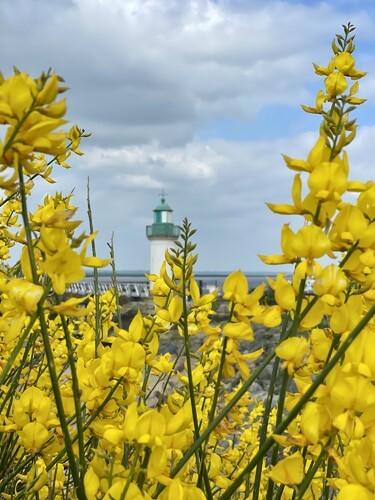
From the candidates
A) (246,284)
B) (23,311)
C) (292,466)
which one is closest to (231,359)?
(246,284)

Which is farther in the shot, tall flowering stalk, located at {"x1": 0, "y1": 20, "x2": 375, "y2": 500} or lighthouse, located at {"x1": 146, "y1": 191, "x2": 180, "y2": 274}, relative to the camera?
lighthouse, located at {"x1": 146, "y1": 191, "x2": 180, "y2": 274}

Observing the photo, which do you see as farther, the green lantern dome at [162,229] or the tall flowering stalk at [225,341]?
the green lantern dome at [162,229]

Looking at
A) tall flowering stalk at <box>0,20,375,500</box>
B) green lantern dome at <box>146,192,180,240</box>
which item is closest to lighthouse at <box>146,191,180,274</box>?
green lantern dome at <box>146,192,180,240</box>

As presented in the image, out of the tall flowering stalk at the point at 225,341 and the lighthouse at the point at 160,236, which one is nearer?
the tall flowering stalk at the point at 225,341

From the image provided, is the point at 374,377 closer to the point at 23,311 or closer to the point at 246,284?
the point at 246,284

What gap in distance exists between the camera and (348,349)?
77 cm

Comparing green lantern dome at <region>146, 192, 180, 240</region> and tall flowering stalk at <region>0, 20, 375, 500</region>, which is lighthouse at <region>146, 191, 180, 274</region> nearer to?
green lantern dome at <region>146, 192, 180, 240</region>

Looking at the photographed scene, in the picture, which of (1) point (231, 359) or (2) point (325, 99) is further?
(2) point (325, 99)

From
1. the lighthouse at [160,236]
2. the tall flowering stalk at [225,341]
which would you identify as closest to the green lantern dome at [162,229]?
the lighthouse at [160,236]

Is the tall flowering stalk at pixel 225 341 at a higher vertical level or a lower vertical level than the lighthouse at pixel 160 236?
A: lower

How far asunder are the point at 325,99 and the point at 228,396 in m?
0.81

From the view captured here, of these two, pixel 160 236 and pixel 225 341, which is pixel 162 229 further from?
pixel 225 341

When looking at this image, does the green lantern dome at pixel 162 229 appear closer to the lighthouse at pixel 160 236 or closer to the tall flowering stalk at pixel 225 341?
the lighthouse at pixel 160 236

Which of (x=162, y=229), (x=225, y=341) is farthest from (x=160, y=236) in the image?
(x=225, y=341)
